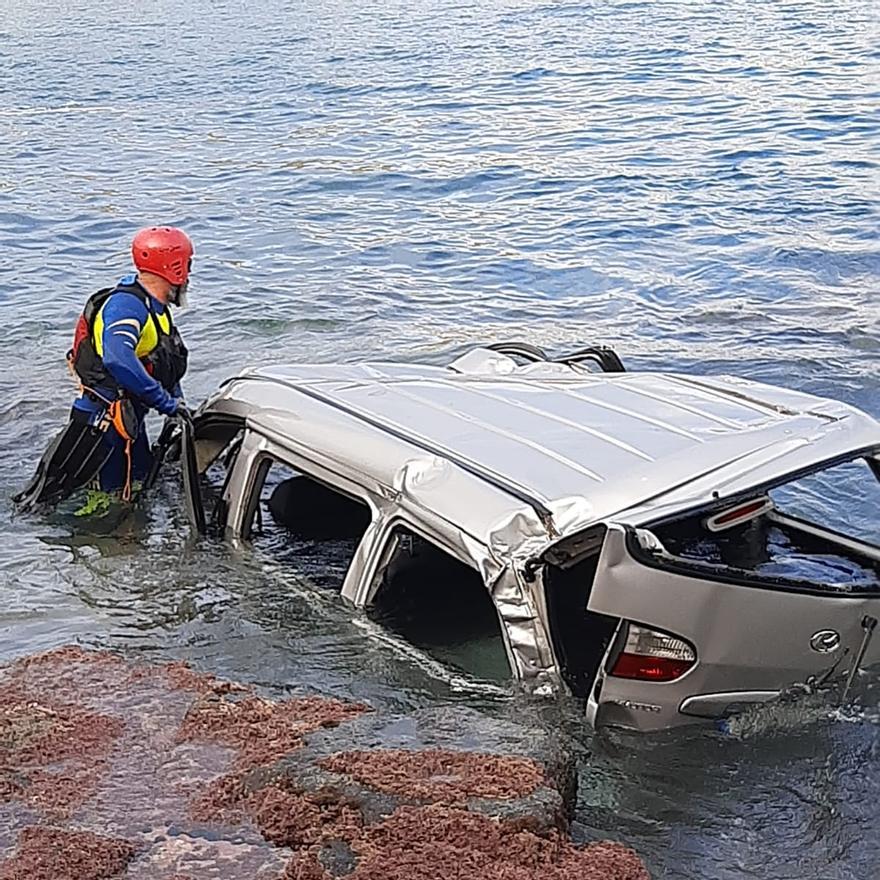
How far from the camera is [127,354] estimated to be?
848cm

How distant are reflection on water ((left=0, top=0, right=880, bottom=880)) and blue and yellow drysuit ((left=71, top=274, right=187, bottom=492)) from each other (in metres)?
0.45

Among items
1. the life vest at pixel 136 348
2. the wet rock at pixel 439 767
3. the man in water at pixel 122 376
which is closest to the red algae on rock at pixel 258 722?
the wet rock at pixel 439 767

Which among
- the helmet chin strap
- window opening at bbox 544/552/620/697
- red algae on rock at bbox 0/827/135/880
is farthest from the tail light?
the helmet chin strap

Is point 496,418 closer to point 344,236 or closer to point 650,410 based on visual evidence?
point 650,410

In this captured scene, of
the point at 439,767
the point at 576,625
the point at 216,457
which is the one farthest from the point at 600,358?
the point at 439,767

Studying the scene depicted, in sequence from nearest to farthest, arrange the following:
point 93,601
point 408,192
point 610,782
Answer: point 610,782 < point 93,601 < point 408,192

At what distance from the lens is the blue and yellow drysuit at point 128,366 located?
846 cm

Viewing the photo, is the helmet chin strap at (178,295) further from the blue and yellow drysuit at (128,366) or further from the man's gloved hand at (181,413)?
the man's gloved hand at (181,413)

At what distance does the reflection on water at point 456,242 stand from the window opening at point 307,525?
190 mm

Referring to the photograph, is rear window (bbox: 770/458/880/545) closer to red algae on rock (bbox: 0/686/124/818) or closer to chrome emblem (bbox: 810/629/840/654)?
chrome emblem (bbox: 810/629/840/654)

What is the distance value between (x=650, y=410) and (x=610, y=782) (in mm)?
1837

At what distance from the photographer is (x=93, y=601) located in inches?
306

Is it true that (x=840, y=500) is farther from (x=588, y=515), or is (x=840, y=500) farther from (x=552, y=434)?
(x=588, y=515)

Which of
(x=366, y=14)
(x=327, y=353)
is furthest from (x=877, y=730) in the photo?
(x=366, y=14)
